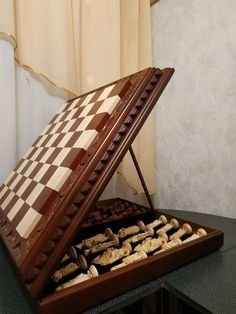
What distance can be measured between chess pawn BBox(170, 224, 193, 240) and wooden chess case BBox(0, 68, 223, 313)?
0.08 metres

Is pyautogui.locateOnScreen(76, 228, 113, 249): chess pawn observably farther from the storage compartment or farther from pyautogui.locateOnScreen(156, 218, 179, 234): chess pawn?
pyautogui.locateOnScreen(156, 218, 179, 234): chess pawn

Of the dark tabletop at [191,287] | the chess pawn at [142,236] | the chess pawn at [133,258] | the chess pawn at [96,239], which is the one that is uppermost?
the chess pawn at [133,258]

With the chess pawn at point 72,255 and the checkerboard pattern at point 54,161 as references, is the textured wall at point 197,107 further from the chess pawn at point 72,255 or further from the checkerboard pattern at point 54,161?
the chess pawn at point 72,255

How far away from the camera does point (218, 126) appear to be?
A: 1.09 metres

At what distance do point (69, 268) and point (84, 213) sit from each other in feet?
0.62

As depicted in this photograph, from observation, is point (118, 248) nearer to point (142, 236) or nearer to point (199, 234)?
point (142, 236)

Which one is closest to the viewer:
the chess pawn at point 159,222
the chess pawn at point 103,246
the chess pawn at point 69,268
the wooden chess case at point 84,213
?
the wooden chess case at point 84,213

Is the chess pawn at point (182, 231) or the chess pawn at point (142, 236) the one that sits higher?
the chess pawn at point (182, 231)

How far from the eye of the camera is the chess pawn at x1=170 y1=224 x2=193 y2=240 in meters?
0.67

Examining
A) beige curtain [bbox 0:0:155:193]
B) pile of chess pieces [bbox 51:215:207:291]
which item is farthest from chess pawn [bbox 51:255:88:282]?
beige curtain [bbox 0:0:155:193]

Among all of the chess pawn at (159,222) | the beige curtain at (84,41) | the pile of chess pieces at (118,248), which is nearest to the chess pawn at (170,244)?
the pile of chess pieces at (118,248)

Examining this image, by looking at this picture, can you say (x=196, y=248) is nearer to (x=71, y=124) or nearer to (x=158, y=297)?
(x=158, y=297)

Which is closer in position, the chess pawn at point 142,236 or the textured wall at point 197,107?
the chess pawn at point 142,236

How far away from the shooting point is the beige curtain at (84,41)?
109 centimetres
